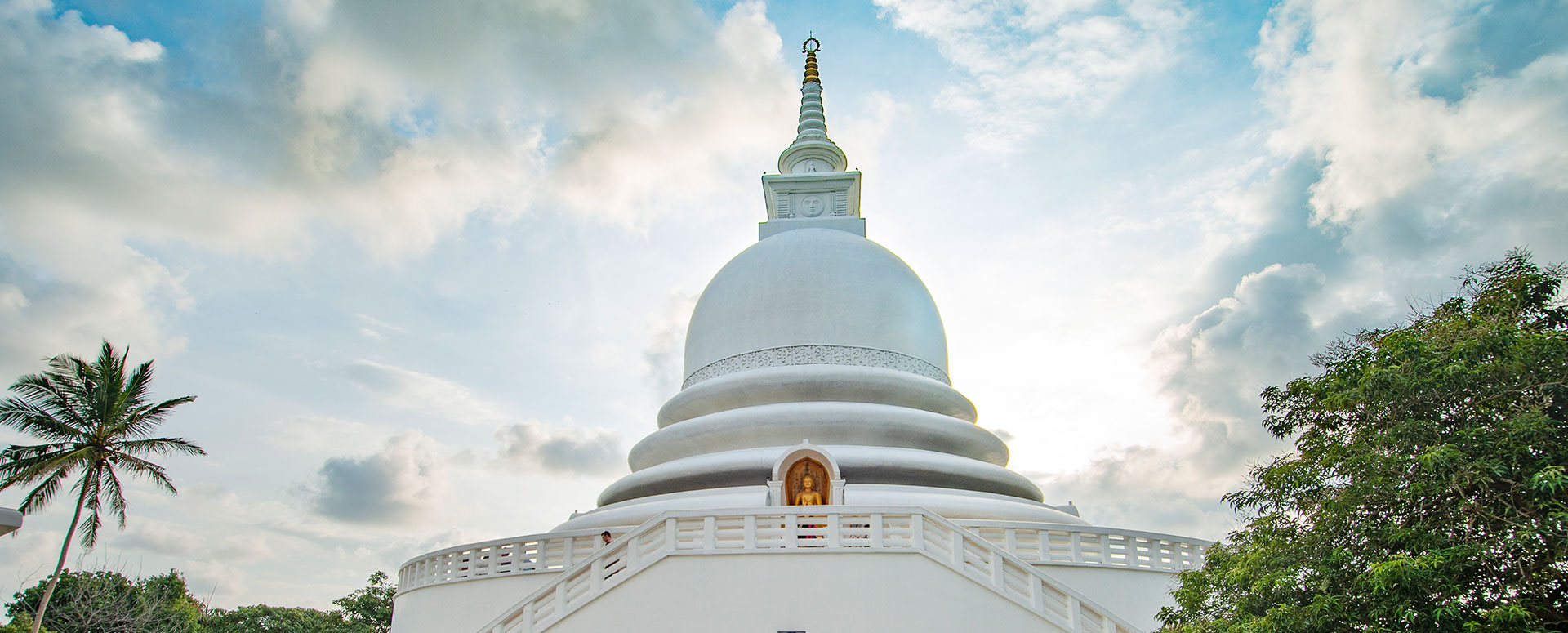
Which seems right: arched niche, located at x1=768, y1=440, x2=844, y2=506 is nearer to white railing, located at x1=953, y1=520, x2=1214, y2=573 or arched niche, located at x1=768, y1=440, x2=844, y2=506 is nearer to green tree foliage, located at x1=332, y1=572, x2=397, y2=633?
white railing, located at x1=953, y1=520, x2=1214, y2=573

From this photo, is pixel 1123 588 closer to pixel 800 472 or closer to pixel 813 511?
pixel 800 472

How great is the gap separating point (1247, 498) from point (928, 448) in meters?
8.35

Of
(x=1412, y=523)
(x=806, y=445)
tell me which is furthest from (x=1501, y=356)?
(x=806, y=445)

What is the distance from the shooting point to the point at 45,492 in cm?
2111

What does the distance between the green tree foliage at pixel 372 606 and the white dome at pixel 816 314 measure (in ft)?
64.5

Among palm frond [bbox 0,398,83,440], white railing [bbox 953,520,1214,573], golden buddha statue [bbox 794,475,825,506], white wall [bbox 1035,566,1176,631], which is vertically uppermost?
palm frond [bbox 0,398,83,440]

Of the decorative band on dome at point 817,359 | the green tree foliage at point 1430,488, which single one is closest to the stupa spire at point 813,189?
the decorative band on dome at point 817,359

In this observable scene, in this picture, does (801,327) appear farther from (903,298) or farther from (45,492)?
(45,492)

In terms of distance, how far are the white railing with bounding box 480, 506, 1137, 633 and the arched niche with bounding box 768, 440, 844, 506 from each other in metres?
2.27

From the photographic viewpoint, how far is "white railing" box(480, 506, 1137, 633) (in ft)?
37.2

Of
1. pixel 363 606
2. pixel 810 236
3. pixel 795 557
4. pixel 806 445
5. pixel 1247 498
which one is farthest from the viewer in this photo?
pixel 363 606

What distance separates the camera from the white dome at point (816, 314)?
19.9 m

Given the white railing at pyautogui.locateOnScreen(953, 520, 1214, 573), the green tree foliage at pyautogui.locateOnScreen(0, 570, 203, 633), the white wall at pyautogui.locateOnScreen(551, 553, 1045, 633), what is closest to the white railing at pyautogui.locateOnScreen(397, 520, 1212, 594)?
the white railing at pyautogui.locateOnScreen(953, 520, 1214, 573)

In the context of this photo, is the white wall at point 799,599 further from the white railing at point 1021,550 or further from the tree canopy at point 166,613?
the tree canopy at point 166,613
